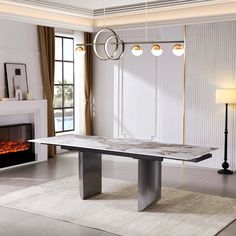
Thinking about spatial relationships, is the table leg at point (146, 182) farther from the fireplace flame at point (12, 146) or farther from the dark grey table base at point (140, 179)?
the fireplace flame at point (12, 146)

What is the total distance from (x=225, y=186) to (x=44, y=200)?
2745mm

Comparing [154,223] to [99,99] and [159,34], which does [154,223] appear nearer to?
[159,34]

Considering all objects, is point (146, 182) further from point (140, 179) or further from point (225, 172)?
point (225, 172)

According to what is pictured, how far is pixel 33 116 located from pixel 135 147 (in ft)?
11.3

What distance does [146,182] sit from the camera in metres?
5.17

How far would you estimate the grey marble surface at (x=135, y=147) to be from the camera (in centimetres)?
473

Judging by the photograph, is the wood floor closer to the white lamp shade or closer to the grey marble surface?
the grey marble surface

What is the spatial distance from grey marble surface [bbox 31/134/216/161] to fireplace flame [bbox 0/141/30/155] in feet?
6.74

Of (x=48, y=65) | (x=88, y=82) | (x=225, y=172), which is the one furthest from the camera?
(x=88, y=82)

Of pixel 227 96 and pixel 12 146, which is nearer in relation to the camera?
pixel 227 96

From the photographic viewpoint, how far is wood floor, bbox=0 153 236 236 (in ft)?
14.6

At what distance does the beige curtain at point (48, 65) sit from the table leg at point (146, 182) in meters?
3.77

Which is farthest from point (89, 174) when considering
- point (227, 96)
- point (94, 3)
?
point (94, 3)

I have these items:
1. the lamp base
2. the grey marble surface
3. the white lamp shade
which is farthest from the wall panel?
the grey marble surface
